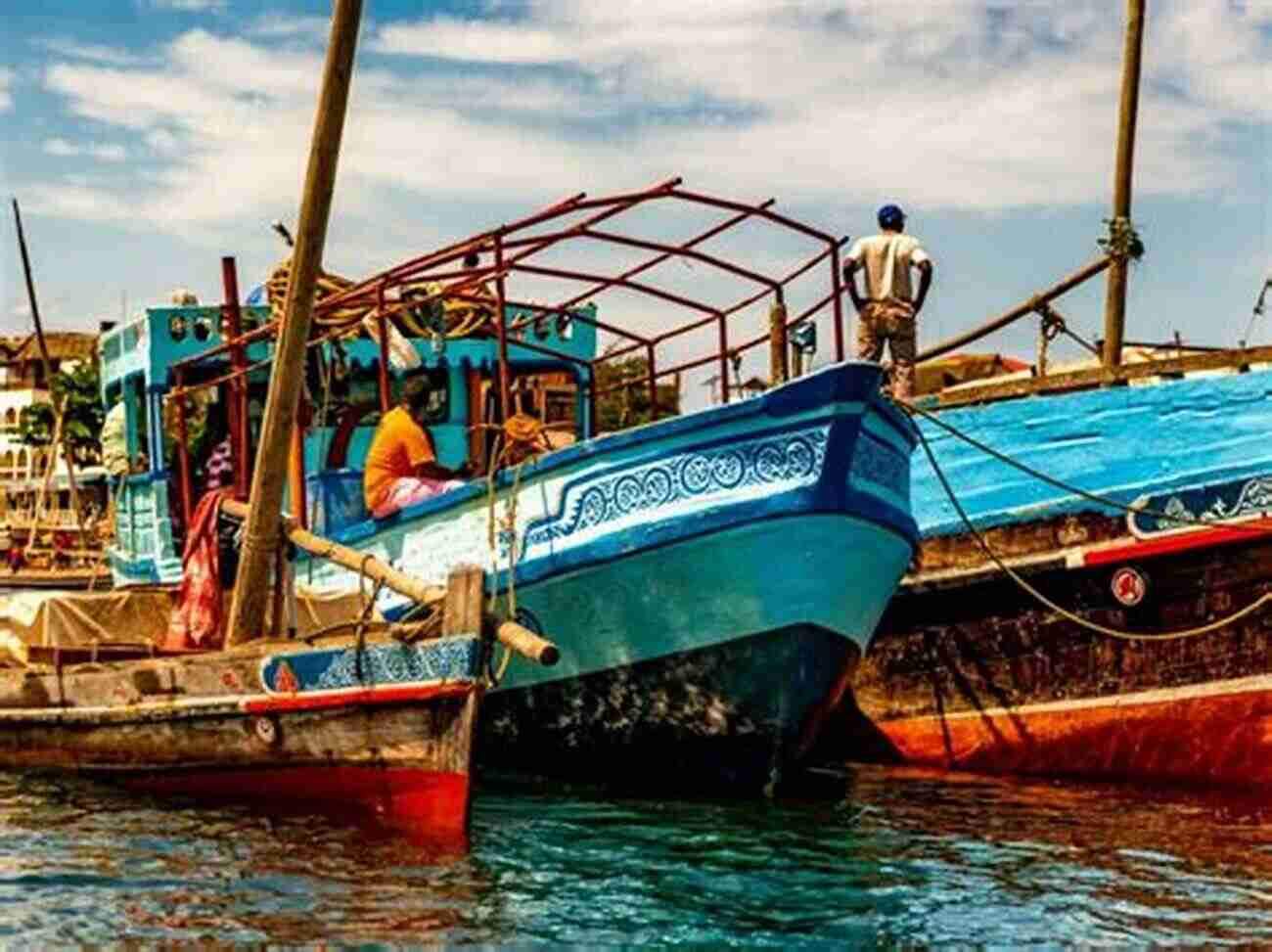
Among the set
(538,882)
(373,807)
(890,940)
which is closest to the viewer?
(890,940)

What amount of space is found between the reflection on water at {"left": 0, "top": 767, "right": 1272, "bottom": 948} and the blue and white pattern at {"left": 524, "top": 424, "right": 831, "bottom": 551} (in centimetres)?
165

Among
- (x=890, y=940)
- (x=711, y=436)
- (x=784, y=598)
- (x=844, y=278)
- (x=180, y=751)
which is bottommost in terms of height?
(x=890, y=940)

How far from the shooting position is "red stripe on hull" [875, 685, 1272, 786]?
39.0ft

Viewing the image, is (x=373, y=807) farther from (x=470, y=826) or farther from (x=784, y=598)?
(x=784, y=598)

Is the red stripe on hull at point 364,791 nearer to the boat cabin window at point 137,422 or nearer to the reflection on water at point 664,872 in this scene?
the reflection on water at point 664,872

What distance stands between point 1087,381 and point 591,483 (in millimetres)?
3639

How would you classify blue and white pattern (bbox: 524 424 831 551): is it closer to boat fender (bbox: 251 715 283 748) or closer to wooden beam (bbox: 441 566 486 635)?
wooden beam (bbox: 441 566 486 635)

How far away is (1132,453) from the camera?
12.4 meters

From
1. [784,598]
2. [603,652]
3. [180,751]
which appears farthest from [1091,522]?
[180,751]

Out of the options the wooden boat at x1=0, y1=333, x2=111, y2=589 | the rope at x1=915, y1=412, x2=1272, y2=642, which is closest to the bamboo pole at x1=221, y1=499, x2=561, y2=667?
the rope at x1=915, y1=412, x2=1272, y2=642

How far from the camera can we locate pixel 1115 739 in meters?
12.4

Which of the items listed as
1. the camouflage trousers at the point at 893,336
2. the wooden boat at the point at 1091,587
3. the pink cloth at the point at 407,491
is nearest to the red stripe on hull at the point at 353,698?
the pink cloth at the point at 407,491

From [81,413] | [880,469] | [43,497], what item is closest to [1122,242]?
[880,469]

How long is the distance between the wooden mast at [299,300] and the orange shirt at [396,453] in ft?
5.01
